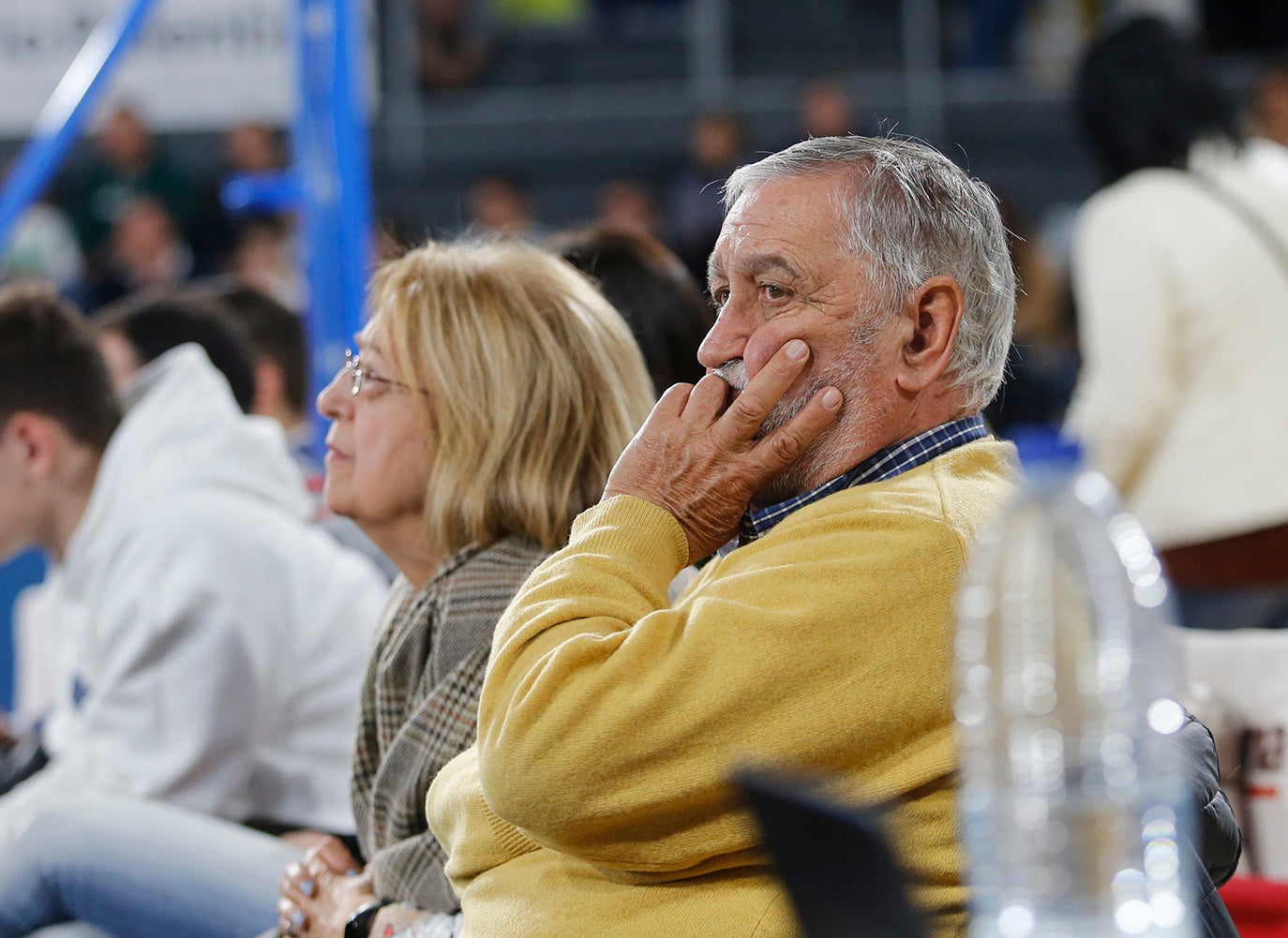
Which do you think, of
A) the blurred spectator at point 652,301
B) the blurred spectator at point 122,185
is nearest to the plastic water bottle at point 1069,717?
the blurred spectator at point 652,301

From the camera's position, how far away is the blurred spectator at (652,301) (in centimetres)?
255

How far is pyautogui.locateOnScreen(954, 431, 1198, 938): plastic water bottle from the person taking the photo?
836 mm

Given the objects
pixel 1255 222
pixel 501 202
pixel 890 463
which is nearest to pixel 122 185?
pixel 501 202

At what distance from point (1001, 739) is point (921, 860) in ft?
1.91

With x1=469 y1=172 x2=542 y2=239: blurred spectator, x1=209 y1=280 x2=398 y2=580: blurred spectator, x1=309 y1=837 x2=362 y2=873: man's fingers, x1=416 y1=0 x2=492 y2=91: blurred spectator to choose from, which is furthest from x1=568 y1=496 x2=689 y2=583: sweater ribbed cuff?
x1=416 y1=0 x2=492 y2=91: blurred spectator

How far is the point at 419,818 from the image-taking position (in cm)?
184

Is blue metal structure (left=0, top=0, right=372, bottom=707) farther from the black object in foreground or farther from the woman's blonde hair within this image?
the black object in foreground

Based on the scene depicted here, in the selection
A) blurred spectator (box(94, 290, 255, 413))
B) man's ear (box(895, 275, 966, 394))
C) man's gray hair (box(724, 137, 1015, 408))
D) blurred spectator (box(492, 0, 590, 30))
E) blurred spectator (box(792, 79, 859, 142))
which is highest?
man's gray hair (box(724, 137, 1015, 408))

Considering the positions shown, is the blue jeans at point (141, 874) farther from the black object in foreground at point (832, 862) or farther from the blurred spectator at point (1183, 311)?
the blurred spectator at point (1183, 311)

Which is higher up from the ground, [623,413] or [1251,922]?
[623,413]

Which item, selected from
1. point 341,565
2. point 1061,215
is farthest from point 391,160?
point 341,565

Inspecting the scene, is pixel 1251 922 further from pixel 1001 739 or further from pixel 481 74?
pixel 481 74

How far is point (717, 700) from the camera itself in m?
1.33

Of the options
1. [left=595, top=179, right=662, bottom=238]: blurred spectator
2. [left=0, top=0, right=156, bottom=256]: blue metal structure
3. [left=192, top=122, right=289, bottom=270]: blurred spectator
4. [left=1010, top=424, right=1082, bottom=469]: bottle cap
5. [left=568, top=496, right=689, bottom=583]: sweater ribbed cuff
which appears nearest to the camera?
[left=1010, top=424, right=1082, bottom=469]: bottle cap
